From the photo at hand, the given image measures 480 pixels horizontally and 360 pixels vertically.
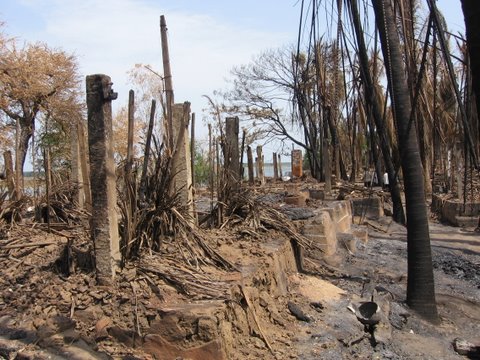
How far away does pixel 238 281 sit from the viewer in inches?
206

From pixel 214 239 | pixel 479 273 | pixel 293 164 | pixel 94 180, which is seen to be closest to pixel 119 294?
pixel 94 180

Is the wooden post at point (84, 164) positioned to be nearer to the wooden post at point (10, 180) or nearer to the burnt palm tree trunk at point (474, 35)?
the wooden post at point (10, 180)

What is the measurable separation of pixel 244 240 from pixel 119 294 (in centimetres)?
248

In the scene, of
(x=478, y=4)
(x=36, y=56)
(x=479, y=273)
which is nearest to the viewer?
(x=478, y=4)

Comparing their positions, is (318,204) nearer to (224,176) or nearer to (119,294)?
(224,176)

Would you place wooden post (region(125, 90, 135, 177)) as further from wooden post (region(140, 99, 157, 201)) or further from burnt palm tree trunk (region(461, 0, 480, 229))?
burnt palm tree trunk (region(461, 0, 480, 229))

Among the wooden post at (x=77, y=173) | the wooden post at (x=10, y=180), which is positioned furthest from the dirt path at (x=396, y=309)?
the wooden post at (x=10, y=180)

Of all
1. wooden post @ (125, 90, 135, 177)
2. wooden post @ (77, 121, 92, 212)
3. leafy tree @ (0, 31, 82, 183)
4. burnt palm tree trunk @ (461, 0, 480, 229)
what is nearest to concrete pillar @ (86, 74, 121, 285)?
wooden post @ (125, 90, 135, 177)

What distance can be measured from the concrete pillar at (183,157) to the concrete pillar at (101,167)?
4.14ft

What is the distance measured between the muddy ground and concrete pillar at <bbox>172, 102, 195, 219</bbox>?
609mm

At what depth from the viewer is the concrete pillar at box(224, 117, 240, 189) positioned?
25.8ft

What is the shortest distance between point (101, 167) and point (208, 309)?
5.38 feet

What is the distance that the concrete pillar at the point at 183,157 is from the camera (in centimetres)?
631

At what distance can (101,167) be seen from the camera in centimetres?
500
